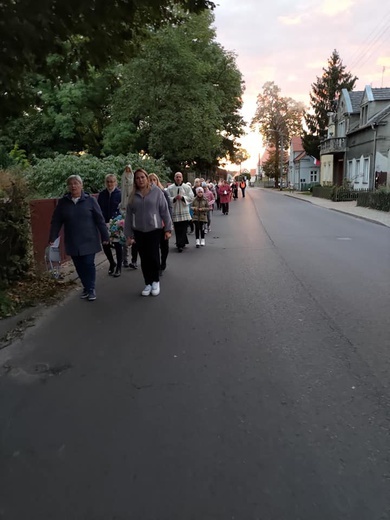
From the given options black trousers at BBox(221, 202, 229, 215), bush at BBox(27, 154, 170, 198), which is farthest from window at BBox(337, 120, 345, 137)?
bush at BBox(27, 154, 170, 198)

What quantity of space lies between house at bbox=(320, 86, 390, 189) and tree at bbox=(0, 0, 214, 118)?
26582 millimetres

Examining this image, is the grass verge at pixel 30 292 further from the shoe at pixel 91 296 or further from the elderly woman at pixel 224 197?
the elderly woman at pixel 224 197

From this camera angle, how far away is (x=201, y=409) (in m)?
3.36

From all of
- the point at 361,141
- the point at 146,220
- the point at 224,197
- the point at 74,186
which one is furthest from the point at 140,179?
the point at 361,141

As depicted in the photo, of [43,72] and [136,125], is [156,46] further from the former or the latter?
[43,72]

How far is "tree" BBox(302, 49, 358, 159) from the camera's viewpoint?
5381cm

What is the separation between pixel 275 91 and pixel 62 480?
87.6 metres

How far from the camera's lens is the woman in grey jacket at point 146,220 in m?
6.62

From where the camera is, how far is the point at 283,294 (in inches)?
265

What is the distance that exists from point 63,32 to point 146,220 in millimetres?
2615

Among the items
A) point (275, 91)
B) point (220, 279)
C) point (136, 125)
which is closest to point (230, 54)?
point (136, 125)

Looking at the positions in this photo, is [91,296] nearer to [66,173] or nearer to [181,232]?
[181,232]

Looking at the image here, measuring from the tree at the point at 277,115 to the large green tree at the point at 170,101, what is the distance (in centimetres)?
5596

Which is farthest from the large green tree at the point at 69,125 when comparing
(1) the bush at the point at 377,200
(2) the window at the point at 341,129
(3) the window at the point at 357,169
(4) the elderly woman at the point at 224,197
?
(2) the window at the point at 341,129
